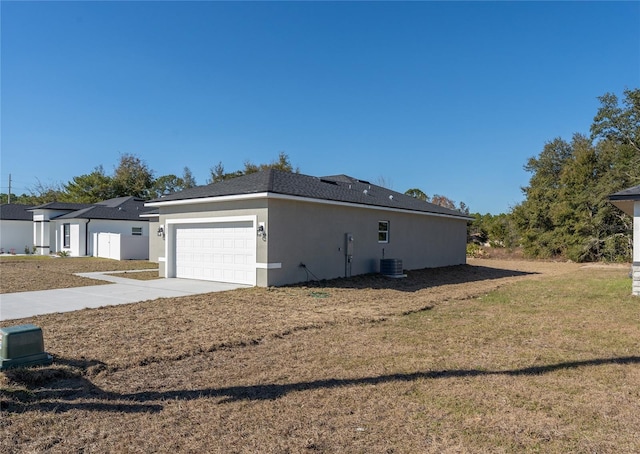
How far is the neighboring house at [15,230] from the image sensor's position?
33.0 meters

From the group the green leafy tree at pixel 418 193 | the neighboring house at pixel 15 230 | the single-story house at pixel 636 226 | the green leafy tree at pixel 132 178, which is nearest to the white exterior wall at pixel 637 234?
the single-story house at pixel 636 226

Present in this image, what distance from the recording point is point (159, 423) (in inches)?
149

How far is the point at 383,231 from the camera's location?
17.7 metres

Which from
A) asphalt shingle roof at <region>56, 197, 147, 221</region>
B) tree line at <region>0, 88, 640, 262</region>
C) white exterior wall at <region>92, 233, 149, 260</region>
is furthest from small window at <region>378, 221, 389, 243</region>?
asphalt shingle roof at <region>56, 197, 147, 221</region>

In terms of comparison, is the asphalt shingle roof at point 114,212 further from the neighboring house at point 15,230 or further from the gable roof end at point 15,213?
the neighboring house at point 15,230

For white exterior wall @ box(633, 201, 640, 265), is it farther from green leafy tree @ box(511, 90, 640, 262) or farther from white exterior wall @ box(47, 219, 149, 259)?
white exterior wall @ box(47, 219, 149, 259)

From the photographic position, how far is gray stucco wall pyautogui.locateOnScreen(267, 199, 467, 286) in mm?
13180

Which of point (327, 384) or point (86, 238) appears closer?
point (327, 384)

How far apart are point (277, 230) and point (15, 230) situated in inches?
1194

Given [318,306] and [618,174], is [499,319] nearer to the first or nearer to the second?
[318,306]

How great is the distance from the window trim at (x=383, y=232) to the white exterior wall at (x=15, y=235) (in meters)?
30.1

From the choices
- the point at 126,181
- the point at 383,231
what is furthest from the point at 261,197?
the point at 126,181

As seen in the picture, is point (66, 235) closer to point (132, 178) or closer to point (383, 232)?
point (132, 178)

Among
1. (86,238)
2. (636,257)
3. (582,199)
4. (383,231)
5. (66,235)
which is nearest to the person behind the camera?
(636,257)
